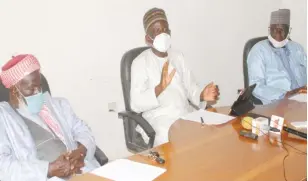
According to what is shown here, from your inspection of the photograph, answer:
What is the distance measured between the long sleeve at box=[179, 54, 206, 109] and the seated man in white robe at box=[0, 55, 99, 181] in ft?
3.15

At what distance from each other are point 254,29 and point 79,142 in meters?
2.96

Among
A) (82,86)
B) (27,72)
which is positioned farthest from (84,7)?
(27,72)

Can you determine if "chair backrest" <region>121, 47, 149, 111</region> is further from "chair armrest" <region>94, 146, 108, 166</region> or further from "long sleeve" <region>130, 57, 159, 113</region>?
"chair armrest" <region>94, 146, 108, 166</region>

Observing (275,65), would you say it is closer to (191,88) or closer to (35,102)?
(191,88)

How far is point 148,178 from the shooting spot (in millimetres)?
1408

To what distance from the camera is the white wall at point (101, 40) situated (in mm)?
2507

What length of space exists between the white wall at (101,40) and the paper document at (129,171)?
4.39 ft

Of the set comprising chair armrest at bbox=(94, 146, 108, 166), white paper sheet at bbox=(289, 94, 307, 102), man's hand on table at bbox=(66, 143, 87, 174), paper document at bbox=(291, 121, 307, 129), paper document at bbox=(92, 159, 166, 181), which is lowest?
chair armrest at bbox=(94, 146, 108, 166)

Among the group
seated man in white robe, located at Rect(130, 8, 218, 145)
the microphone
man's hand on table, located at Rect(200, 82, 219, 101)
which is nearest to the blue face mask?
seated man in white robe, located at Rect(130, 8, 218, 145)

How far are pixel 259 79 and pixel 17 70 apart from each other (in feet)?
6.54

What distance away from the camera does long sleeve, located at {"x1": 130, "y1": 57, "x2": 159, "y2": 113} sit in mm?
2484

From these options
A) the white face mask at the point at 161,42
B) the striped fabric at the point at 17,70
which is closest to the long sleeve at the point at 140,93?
the white face mask at the point at 161,42

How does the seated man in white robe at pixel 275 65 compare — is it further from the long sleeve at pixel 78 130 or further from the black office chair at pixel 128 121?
the long sleeve at pixel 78 130

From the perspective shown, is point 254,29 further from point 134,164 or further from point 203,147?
point 134,164
